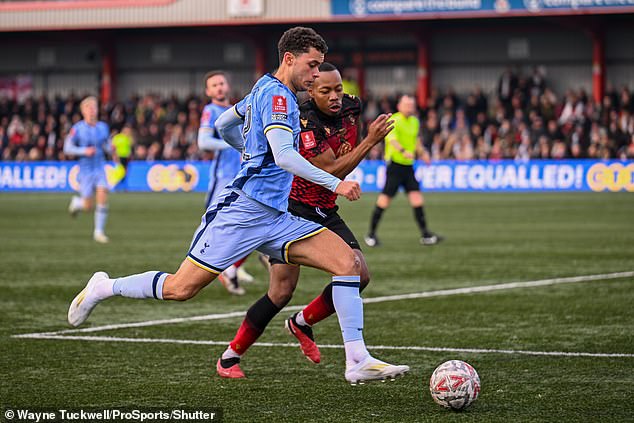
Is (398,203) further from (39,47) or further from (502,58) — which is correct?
(39,47)

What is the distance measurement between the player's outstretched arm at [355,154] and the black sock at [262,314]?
3.26ft

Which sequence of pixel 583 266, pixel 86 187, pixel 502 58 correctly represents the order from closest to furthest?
pixel 583 266
pixel 86 187
pixel 502 58

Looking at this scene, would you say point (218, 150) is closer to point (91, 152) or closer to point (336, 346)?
point (336, 346)

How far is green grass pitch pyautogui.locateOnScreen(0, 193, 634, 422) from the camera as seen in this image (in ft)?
21.0

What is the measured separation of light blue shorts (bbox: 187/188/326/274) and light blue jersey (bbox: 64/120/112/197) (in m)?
12.6

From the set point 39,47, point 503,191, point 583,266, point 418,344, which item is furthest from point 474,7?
point 418,344

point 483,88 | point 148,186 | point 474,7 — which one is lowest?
point 148,186

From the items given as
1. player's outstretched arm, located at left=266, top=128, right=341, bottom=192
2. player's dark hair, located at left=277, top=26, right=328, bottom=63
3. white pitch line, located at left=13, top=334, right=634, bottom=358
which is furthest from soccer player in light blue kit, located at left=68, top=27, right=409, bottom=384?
white pitch line, located at left=13, top=334, right=634, bottom=358

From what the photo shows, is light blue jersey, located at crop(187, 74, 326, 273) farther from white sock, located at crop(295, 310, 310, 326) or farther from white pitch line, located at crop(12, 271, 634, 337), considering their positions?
white pitch line, located at crop(12, 271, 634, 337)

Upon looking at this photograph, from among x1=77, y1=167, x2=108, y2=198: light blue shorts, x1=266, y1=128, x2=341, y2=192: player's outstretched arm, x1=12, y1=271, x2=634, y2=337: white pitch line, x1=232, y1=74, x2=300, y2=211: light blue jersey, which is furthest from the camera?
x1=77, y1=167, x2=108, y2=198: light blue shorts

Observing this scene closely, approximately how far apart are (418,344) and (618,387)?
78.7 inches

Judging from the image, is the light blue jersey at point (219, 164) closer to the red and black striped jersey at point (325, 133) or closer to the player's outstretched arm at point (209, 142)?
the player's outstretched arm at point (209, 142)

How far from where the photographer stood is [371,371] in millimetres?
6355

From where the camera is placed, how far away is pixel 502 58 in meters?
42.4
